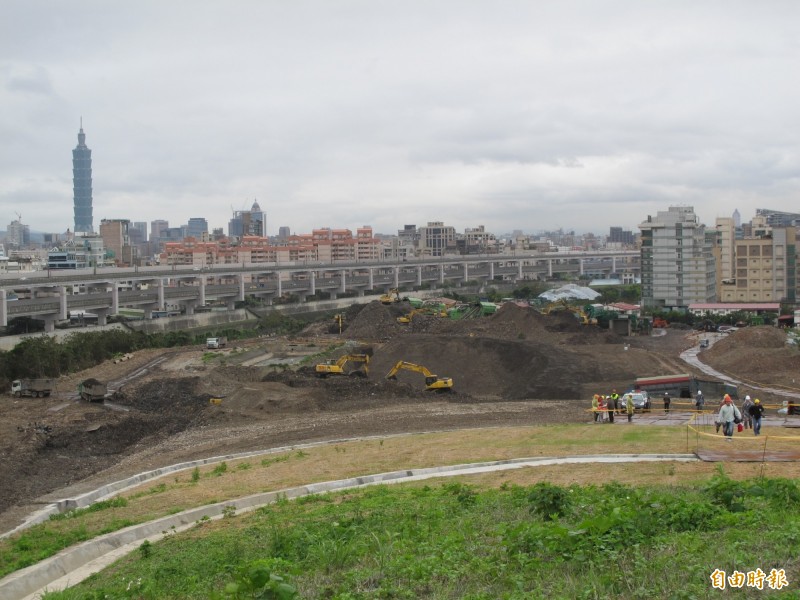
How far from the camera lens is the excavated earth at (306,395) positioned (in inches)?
1076

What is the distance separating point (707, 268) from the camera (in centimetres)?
8062

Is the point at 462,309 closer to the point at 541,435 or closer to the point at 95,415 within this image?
the point at 95,415

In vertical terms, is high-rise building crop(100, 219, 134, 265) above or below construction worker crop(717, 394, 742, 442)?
above

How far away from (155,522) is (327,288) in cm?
9630

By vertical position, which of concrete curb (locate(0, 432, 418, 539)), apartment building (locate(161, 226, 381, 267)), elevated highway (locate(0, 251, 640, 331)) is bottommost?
concrete curb (locate(0, 432, 418, 539))

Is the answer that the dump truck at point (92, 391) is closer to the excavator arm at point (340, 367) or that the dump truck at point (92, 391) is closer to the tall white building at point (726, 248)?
the excavator arm at point (340, 367)

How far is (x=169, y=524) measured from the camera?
16.5 m

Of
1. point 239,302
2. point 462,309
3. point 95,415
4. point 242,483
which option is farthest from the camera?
point 239,302

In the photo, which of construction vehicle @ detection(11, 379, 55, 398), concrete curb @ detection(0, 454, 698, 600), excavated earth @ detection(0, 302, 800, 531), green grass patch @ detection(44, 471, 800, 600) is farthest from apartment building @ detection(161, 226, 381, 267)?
green grass patch @ detection(44, 471, 800, 600)

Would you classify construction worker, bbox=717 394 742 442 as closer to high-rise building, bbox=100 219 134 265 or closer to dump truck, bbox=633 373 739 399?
dump truck, bbox=633 373 739 399

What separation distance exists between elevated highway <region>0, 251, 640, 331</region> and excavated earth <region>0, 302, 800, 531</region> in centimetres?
2160

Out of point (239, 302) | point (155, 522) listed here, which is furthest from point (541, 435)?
point (239, 302)

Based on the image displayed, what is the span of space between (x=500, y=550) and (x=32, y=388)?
113 ft

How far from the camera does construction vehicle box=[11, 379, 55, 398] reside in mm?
40094
